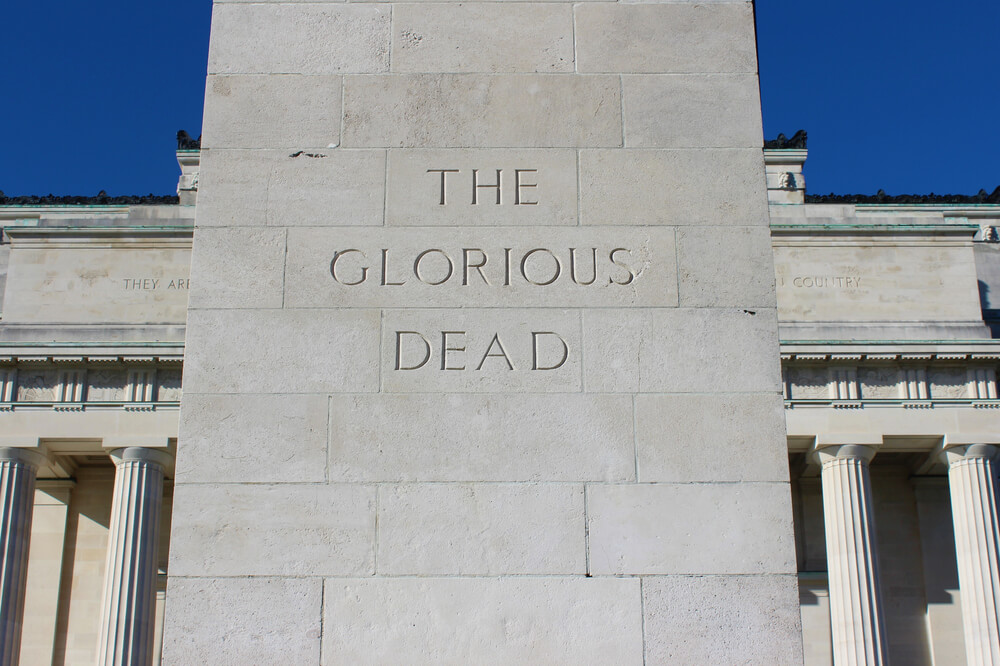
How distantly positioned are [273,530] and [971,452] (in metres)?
40.8

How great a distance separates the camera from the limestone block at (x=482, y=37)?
1258cm

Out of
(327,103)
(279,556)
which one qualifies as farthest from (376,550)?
(327,103)

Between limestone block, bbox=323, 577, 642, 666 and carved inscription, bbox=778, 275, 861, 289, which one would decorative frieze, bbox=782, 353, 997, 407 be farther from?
limestone block, bbox=323, 577, 642, 666

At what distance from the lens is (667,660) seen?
10.6 metres

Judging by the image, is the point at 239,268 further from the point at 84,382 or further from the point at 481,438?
the point at 84,382

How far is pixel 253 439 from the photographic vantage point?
443 inches

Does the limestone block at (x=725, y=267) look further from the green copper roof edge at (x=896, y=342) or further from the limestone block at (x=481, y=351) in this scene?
the green copper roof edge at (x=896, y=342)

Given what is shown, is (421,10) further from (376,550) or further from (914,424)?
(914,424)

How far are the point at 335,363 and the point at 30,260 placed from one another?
4282cm

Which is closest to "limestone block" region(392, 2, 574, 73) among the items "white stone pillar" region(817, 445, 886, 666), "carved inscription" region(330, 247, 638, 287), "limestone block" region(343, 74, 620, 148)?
"limestone block" region(343, 74, 620, 148)

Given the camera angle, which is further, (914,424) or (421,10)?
(914,424)

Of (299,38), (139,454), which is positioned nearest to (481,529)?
(299,38)

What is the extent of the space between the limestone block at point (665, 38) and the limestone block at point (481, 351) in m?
2.72

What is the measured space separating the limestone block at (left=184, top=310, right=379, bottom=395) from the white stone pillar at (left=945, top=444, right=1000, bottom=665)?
38753 millimetres
